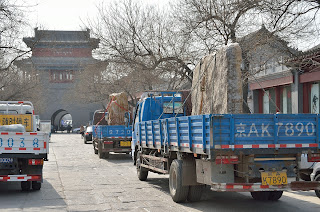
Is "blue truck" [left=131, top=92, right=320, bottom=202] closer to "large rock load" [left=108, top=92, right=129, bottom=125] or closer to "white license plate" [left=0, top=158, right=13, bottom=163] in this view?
"white license plate" [left=0, top=158, right=13, bottom=163]

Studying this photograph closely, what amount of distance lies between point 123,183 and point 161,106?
2320 millimetres

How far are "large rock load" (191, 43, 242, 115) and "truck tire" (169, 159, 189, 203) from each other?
1379 millimetres

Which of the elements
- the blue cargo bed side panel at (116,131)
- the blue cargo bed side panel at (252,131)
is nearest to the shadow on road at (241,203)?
the blue cargo bed side panel at (252,131)

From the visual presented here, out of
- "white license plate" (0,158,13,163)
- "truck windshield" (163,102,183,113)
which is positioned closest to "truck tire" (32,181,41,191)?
"white license plate" (0,158,13,163)

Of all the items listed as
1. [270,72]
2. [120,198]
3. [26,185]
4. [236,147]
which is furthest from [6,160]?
[270,72]

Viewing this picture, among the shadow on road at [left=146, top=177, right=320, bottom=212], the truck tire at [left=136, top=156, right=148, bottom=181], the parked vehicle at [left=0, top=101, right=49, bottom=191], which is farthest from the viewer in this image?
the truck tire at [left=136, top=156, right=148, bottom=181]

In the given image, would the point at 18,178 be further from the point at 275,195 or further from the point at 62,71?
the point at 62,71

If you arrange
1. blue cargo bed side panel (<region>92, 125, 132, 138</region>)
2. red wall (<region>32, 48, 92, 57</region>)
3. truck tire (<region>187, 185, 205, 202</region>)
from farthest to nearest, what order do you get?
red wall (<region>32, 48, 92, 57</region>)
blue cargo bed side panel (<region>92, 125, 132, 138</region>)
truck tire (<region>187, 185, 205, 202</region>)

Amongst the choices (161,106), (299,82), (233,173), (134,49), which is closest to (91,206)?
(233,173)

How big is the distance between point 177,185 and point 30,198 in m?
3.34

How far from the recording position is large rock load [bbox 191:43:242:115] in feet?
33.2

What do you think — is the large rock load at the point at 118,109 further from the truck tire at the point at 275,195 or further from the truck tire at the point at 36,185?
the truck tire at the point at 275,195

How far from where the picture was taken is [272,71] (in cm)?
3078

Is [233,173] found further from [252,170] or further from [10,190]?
[10,190]
